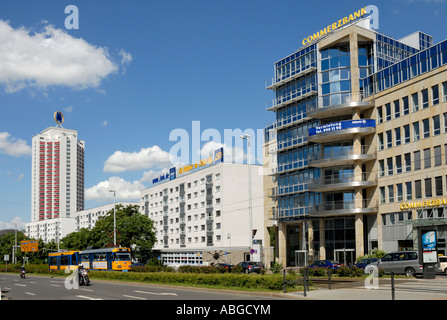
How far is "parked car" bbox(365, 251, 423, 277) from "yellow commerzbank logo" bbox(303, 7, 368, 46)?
35999mm

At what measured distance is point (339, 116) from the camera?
63.6m

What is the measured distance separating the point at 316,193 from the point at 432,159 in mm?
17358

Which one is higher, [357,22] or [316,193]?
[357,22]

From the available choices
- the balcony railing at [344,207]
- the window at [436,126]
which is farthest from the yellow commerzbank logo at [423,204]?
the window at [436,126]

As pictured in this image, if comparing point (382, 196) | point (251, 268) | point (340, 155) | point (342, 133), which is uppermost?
point (342, 133)

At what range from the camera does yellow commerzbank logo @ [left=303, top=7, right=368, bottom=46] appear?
6178 cm

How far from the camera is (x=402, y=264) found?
35.5 metres

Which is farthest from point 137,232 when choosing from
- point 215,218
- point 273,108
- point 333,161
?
point 333,161

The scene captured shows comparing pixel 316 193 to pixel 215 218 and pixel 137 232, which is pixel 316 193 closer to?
pixel 215 218

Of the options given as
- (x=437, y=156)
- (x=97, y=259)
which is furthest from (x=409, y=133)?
(x=97, y=259)

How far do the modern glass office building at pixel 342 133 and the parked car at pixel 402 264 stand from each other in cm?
1818

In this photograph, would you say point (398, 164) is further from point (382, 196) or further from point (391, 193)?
point (382, 196)

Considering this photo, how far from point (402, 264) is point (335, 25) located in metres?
38.9

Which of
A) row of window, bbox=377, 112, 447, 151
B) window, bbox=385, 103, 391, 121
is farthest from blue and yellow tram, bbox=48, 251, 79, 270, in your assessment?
window, bbox=385, 103, 391, 121
